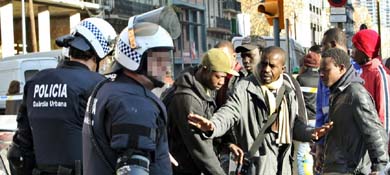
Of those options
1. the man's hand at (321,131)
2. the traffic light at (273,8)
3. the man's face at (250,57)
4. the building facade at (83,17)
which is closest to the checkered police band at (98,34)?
the man's hand at (321,131)

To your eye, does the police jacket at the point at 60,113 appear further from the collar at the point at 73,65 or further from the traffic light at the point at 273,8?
the traffic light at the point at 273,8

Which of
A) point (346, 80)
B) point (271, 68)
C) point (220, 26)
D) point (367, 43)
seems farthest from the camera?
point (220, 26)

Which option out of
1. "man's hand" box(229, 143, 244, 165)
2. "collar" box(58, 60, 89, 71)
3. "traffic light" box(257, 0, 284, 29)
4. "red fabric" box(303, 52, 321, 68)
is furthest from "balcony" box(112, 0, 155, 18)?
"collar" box(58, 60, 89, 71)

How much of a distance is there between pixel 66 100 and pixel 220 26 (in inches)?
2522

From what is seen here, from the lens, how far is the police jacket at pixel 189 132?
601 cm

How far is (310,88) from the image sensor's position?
30.7 feet

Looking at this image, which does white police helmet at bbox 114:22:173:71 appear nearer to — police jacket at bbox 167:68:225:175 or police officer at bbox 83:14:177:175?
police officer at bbox 83:14:177:175

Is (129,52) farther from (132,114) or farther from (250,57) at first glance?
(250,57)

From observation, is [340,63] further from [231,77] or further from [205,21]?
[205,21]

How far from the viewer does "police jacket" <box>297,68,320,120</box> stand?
9250 millimetres

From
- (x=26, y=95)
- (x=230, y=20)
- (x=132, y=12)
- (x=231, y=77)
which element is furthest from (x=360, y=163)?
(x=230, y=20)

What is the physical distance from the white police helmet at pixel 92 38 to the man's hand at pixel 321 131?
1778 millimetres

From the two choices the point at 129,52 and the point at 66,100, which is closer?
the point at 129,52

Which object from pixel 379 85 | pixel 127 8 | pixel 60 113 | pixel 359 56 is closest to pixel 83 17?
pixel 127 8
